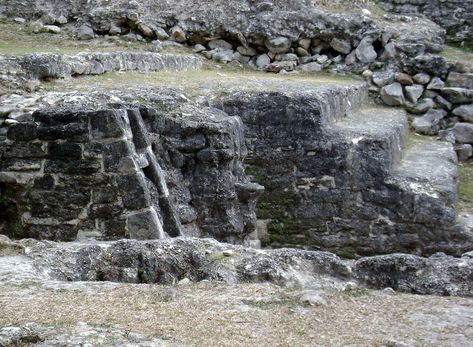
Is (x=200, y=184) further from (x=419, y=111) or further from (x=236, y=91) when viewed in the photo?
(x=419, y=111)

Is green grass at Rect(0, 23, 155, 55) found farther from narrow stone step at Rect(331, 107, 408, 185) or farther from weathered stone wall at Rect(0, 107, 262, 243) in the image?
weathered stone wall at Rect(0, 107, 262, 243)

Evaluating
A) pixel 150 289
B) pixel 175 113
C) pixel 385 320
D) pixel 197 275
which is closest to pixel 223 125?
pixel 175 113

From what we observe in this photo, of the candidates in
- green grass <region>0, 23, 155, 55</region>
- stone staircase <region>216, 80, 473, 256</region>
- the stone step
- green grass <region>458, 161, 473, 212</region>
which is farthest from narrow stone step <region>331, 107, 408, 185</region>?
green grass <region>0, 23, 155, 55</region>

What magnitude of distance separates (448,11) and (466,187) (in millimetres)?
5642

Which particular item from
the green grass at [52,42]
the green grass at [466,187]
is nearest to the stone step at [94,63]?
the green grass at [52,42]

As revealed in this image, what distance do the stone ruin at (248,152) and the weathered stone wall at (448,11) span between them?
1007 millimetres

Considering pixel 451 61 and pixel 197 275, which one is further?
pixel 451 61

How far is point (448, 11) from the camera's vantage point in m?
14.2

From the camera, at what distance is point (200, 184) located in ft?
22.7

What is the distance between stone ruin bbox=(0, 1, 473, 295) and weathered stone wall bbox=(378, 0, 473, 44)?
3.30 ft

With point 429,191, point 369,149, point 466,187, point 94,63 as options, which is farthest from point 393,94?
point 94,63

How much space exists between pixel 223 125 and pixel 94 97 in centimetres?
125

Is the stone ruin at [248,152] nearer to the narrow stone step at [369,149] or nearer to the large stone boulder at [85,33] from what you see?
the narrow stone step at [369,149]

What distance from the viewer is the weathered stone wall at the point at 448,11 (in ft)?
45.8
